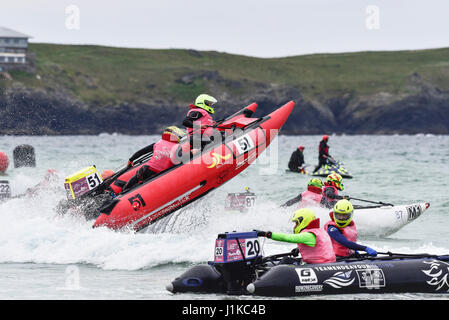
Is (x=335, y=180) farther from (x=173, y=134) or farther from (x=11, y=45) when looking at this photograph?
(x=11, y=45)

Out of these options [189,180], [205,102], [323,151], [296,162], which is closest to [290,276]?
[189,180]

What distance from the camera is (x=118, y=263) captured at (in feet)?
37.3

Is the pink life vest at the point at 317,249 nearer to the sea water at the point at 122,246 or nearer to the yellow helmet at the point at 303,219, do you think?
the yellow helmet at the point at 303,219

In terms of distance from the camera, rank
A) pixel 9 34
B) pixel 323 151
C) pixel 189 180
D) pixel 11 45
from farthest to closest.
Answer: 1. pixel 11 45
2. pixel 9 34
3. pixel 323 151
4. pixel 189 180

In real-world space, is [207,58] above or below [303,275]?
above

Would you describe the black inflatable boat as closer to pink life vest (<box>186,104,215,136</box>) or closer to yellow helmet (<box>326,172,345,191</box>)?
pink life vest (<box>186,104,215,136</box>)

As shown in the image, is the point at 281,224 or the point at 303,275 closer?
the point at 303,275

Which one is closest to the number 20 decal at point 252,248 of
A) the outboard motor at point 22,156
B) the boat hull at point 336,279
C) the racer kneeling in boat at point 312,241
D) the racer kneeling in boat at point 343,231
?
the boat hull at point 336,279

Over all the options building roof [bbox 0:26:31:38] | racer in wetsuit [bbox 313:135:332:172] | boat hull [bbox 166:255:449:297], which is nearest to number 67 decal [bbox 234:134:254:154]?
boat hull [bbox 166:255:449:297]

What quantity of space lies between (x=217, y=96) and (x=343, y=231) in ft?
315

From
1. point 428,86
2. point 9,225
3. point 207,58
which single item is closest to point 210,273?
point 9,225

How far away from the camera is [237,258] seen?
8867mm
